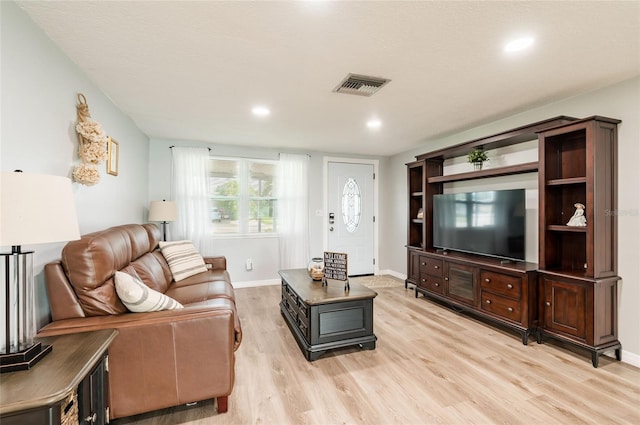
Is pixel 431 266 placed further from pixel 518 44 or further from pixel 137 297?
pixel 137 297

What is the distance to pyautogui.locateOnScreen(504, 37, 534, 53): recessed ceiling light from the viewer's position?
1.84 metres

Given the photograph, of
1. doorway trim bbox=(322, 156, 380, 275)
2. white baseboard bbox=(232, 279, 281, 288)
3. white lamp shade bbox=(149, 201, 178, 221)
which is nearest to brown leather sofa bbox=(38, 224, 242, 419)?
white lamp shade bbox=(149, 201, 178, 221)

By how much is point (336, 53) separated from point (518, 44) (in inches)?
45.8

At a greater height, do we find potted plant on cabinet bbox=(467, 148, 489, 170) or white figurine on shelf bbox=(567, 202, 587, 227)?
potted plant on cabinet bbox=(467, 148, 489, 170)

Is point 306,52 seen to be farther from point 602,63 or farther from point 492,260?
point 492,260

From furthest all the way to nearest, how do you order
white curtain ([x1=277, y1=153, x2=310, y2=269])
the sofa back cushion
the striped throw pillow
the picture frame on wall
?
1. white curtain ([x1=277, y1=153, x2=310, y2=269])
2. the striped throw pillow
3. the picture frame on wall
4. the sofa back cushion

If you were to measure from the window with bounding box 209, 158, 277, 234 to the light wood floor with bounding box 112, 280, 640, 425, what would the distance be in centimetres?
215

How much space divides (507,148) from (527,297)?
67.1 inches

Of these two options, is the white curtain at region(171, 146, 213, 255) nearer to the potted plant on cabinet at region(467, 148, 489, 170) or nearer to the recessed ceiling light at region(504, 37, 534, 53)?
the potted plant on cabinet at region(467, 148, 489, 170)

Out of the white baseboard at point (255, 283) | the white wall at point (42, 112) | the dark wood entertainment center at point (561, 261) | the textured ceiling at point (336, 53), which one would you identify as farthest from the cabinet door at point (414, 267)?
the white wall at point (42, 112)

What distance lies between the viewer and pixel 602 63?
2.14m

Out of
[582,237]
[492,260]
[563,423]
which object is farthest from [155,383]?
[582,237]

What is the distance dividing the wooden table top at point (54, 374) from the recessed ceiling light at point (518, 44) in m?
2.81

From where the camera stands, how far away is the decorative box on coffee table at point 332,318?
2477 mm
